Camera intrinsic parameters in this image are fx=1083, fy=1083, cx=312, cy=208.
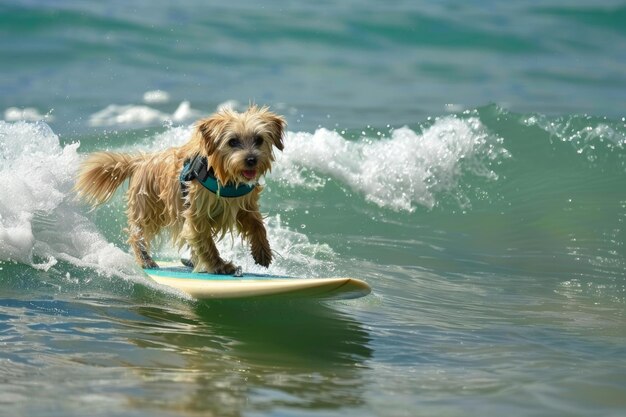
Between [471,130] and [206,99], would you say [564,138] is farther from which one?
[206,99]

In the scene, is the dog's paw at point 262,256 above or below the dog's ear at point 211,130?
below

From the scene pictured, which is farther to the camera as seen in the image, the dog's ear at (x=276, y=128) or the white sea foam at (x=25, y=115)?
the white sea foam at (x=25, y=115)

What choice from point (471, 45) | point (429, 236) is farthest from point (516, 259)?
point (471, 45)

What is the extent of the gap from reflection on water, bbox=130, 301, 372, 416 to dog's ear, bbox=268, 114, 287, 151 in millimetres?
1010

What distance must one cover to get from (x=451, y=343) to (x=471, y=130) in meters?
6.69

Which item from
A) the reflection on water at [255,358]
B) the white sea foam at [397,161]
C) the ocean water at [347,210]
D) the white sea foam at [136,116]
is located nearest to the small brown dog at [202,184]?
the ocean water at [347,210]

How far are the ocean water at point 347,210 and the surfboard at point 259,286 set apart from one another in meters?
0.13

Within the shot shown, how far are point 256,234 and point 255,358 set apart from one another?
1.48 meters

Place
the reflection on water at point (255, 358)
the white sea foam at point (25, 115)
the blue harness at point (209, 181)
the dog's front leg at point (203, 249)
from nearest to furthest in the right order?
1. the reflection on water at point (255, 358)
2. the blue harness at point (209, 181)
3. the dog's front leg at point (203, 249)
4. the white sea foam at point (25, 115)

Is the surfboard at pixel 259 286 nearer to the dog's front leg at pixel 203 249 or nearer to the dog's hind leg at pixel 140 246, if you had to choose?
the dog's front leg at pixel 203 249

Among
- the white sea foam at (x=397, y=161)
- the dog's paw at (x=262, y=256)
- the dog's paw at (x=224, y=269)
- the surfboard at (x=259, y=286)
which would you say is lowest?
the surfboard at (x=259, y=286)

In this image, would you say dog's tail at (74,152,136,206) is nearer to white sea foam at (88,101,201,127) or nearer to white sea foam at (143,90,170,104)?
white sea foam at (88,101,201,127)

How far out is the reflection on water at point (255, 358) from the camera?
16.3ft

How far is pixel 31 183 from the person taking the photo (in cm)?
816
